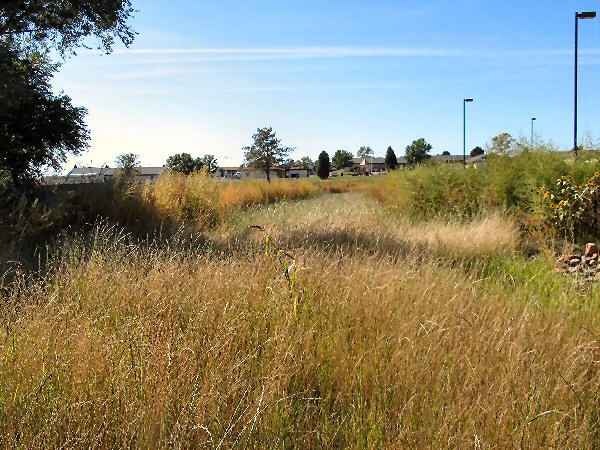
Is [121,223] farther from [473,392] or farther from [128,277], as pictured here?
[473,392]

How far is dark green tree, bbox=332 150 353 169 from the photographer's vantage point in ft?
288

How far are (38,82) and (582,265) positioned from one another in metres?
13.4

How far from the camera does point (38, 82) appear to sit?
13922 mm

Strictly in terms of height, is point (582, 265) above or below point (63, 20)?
below

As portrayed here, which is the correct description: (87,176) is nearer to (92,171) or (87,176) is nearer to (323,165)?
(92,171)

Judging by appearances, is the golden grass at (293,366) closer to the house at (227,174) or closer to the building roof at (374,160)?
the house at (227,174)

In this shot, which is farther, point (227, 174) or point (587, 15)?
point (227, 174)

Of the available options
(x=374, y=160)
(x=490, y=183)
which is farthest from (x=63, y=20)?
(x=374, y=160)

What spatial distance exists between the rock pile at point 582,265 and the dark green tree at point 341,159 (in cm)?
8031

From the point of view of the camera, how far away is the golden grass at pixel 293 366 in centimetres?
259

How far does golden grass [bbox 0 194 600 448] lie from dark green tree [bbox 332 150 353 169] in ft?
276

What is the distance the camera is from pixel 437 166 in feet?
49.0

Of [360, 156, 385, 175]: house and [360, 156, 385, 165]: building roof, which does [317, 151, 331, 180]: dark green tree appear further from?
[360, 156, 385, 165]: building roof

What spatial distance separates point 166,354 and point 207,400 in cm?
47
